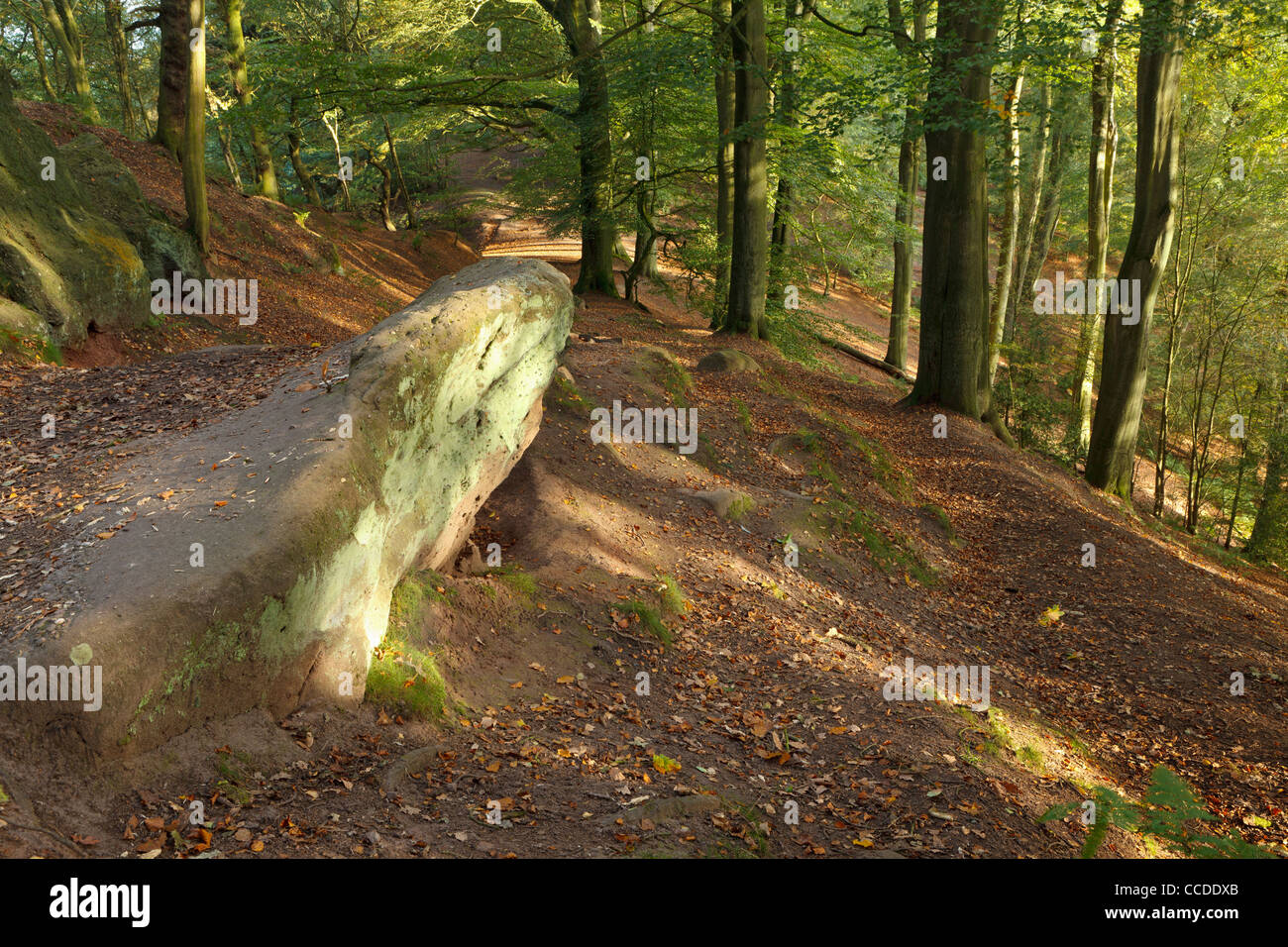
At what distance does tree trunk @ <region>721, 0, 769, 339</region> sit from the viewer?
15.5 meters

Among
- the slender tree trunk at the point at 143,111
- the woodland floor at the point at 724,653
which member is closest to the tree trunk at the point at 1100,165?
the woodland floor at the point at 724,653

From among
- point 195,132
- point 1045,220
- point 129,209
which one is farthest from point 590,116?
point 1045,220

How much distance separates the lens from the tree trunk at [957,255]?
45.9 ft

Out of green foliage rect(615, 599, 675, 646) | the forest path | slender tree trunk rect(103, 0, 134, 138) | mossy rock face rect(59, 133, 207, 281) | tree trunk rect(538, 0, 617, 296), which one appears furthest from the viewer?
slender tree trunk rect(103, 0, 134, 138)

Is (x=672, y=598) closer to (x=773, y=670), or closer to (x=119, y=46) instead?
(x=773, y=670)

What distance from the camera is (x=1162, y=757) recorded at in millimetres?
7734

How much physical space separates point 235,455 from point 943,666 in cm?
675

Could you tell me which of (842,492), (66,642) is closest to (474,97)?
(842,492)

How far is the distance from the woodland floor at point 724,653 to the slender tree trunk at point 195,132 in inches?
83.0

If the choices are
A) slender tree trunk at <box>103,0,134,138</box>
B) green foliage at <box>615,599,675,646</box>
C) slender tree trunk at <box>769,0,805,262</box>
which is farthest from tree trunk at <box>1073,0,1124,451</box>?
slender tree trunk at <box>103,0,134,138</box>

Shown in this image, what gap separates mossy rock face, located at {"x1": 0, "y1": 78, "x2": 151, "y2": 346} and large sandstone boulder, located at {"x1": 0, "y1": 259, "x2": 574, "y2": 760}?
483 cm

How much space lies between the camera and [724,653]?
7918 millimetres

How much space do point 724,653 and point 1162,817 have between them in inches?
139

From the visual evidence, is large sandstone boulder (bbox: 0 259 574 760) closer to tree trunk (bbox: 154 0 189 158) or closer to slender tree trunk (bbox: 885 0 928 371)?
tree trunk (bbox: 154 0 189 158)
